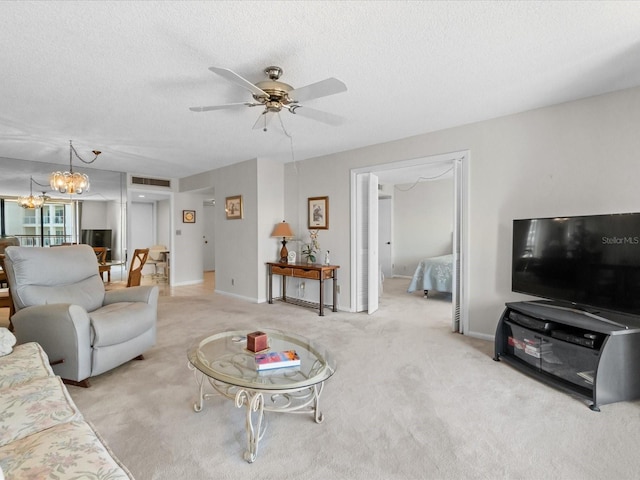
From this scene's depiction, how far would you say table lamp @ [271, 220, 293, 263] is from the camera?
16.5 feet

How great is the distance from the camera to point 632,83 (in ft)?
8.34

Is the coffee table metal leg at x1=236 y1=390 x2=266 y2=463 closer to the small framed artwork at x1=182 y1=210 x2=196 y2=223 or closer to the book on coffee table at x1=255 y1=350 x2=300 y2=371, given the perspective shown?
the book on coffee table at x1=255 y1=350 x2=300 y2=371

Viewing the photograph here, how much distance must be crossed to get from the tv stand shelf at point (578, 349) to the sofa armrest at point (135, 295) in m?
3.19

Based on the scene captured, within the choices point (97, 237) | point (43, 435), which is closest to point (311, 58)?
point (43, 435)

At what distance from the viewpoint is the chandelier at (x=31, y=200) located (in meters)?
4.95

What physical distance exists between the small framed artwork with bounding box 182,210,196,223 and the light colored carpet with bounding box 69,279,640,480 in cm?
450

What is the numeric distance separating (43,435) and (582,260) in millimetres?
3338

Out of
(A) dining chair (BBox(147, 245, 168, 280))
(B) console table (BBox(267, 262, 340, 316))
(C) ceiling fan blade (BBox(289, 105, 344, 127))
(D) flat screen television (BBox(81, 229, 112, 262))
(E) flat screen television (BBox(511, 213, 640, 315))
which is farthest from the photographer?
(A) dining chair (BBox(147, 245, 168, 280))

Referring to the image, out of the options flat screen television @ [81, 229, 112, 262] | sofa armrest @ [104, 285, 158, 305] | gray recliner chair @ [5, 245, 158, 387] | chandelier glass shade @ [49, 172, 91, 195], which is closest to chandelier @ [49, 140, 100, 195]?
chandelier glass shade @ [49, 172, 91, 195]

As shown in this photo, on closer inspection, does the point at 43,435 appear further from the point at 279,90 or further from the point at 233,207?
the point at 233,207

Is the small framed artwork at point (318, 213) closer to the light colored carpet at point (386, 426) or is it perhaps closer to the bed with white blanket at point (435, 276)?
the bed with white blanket at point (435, 276)

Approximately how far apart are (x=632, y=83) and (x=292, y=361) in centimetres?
333

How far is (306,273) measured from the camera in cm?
462

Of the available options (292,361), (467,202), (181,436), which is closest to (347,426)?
(292,361)
